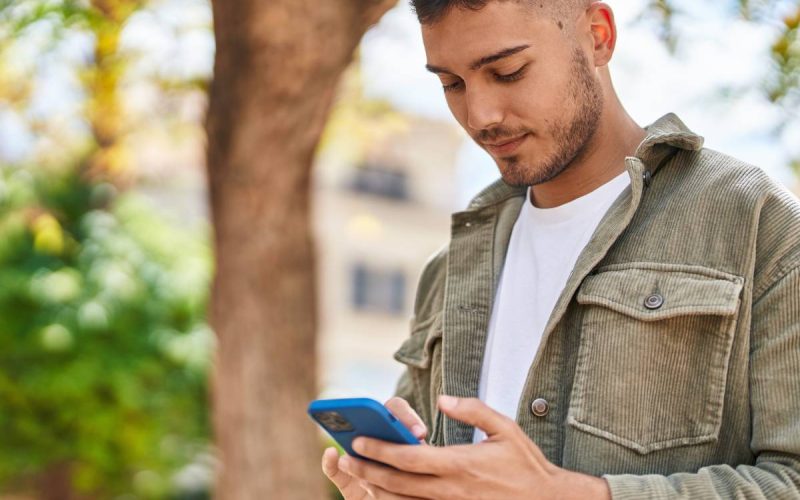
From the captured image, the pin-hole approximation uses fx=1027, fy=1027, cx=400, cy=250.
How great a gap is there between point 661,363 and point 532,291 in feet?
1.24

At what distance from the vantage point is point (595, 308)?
1.95 m

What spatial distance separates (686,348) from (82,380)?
9.99 m

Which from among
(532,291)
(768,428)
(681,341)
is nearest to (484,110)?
(532,291)

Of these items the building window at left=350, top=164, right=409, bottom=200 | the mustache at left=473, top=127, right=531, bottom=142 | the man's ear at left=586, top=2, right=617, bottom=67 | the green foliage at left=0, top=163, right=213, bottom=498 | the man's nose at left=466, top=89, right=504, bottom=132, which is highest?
the building window at left=350, top=164, right=409, bottom=200

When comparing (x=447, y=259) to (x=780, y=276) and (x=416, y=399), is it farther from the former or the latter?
(x=780, y=276)

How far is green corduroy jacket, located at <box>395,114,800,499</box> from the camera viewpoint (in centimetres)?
177

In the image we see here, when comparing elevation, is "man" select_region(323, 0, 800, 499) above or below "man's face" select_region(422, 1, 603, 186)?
below

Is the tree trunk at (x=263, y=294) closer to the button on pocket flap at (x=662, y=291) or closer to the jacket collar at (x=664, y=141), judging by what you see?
the jacket collar at (x=664, y=141)

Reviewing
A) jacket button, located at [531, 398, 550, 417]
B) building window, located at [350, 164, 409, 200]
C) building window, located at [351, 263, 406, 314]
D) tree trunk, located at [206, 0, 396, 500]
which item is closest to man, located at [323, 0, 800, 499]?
jacket button, located at [531, 398, 550, 417]

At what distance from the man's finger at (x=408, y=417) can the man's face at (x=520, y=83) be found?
0.54 m

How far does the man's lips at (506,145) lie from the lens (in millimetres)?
2040

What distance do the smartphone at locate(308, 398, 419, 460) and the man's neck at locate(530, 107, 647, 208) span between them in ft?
2.52

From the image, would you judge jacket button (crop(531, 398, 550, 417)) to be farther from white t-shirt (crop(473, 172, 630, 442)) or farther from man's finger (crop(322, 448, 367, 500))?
man's finger (crop(322, 448, 367, 500))

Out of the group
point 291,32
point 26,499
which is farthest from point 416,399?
point 26,499
